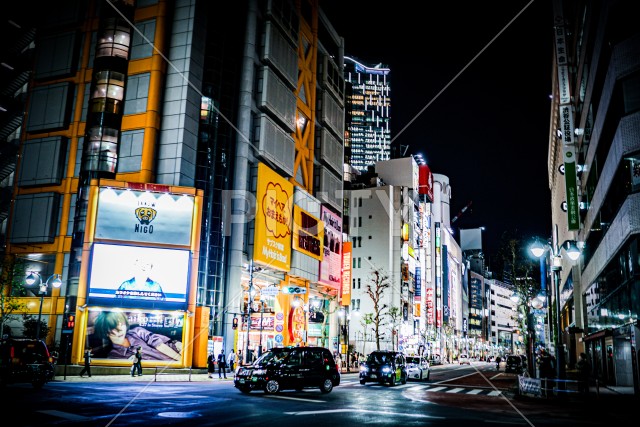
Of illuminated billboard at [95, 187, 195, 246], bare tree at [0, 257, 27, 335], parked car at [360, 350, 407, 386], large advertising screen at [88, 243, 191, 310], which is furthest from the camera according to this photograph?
bare tree at [0, 257, 27, 335]

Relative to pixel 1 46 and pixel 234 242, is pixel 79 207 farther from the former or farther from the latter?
pixel 1 46

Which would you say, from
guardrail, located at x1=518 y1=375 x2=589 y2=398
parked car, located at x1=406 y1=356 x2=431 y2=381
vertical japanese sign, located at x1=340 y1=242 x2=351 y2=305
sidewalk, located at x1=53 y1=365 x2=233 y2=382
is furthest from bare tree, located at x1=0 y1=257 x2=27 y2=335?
vertical japanese sign, located at x1=340 y1=242 x2=351 y2=305

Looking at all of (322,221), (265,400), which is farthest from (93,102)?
(265,400)

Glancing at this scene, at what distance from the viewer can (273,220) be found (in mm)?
50031

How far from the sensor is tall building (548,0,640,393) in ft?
72.4

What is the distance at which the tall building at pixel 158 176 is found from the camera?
127 ft

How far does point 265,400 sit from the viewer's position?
1931 centimetres

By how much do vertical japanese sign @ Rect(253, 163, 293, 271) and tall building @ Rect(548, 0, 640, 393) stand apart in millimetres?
24783

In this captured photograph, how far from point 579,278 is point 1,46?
57.3 metres

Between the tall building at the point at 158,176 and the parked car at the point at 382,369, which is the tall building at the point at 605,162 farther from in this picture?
the tall building at the point at 158,176

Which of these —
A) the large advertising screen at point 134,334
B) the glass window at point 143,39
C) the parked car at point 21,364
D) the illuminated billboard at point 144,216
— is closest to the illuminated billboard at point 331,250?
the illuminated billboard at point 144,216

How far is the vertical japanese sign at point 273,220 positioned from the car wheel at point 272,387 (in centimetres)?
2417

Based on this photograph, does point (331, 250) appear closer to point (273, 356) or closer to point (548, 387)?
point (273, 356)

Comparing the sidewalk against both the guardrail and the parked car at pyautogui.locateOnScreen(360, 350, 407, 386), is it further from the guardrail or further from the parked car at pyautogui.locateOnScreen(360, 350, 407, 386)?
the guardrail
